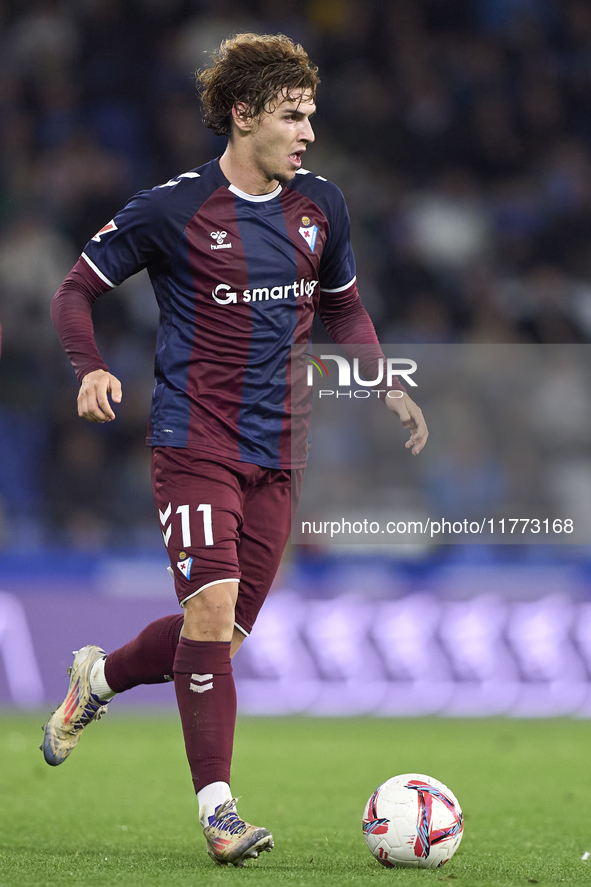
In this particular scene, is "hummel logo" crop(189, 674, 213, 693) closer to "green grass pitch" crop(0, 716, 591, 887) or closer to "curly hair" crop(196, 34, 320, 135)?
"green grass pitch" crop(0, 716, 591, 887)

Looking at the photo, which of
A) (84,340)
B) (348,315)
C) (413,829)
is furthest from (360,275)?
(413,829)

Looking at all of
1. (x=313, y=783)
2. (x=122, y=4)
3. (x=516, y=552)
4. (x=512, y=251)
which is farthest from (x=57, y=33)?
(x=313, y=783)

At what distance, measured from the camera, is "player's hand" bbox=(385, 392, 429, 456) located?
3811 mm

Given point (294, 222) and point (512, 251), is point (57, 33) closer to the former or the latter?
point (512, 251)

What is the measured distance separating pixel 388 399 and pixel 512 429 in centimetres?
481

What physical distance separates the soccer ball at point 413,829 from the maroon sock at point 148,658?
798mm

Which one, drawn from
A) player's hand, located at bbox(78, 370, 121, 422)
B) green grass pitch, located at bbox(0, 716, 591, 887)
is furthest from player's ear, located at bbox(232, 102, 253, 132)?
green grass pitch, located at bbox(0, 716, 591, 887)

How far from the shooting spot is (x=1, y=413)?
30.9 feet

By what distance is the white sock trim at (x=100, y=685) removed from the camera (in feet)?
13.1

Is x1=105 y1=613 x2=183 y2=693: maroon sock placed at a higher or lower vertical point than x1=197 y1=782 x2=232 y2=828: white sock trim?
higher

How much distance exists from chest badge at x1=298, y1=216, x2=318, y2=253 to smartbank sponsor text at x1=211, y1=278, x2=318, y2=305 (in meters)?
0.12

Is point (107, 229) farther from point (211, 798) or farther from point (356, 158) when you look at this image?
point (356, 158)

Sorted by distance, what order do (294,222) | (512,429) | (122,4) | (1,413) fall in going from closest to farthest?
(294,222) → (512,429) → (1,413) → (122,4)

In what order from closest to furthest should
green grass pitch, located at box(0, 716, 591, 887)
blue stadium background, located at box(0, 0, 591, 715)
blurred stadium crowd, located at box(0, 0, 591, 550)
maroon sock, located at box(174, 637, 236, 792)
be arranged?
green grass pitch, located at box(0, 716, 591, 887) → maroon sock, located at box(174, 637, 236, 792) → blue stadium background, located at box(0, 0, 591, 715) → blurred stadium crowd, located at box(0, 0, 591, 550)
